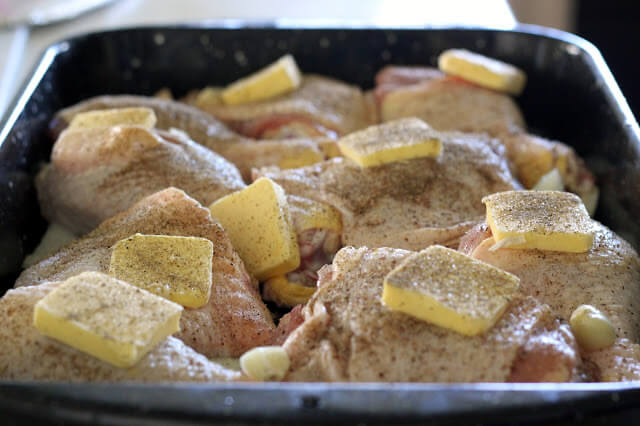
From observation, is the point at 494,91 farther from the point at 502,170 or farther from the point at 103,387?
the point at 103,387

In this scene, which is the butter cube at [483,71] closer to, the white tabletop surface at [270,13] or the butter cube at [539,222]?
the white tabletop surface at [270,13]

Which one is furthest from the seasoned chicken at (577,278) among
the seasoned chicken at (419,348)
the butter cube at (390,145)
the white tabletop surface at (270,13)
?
the white tabletop surface at (270,13)

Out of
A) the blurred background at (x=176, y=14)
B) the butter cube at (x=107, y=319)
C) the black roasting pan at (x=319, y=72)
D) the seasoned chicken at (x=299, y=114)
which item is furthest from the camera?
the blurred background at (x=176, y=14)

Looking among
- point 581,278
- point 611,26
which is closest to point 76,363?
point 581,278

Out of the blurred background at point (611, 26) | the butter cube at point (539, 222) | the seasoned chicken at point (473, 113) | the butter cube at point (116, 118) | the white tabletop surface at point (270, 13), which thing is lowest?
the blurred background at point (611, 26)

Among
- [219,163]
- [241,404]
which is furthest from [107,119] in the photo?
[241,404]

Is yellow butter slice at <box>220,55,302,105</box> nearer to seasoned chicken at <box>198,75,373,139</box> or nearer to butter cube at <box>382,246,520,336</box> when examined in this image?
seasoned chicken at <box>198,75,373,139</box>

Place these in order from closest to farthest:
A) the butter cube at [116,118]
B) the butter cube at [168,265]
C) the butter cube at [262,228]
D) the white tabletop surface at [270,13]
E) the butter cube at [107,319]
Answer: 1. the butter cube at [107,319]
2. the butter cube at [168,265]
3. the butter cube at [262,228]
4. the butter cube at [116,118]
5. the white tabletop surface at [270,13]
